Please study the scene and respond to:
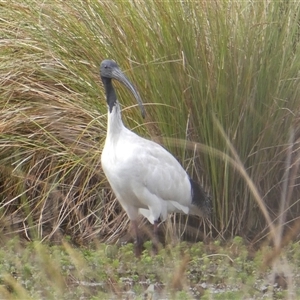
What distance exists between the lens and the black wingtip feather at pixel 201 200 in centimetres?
579

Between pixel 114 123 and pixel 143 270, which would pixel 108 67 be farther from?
pixel 143 270

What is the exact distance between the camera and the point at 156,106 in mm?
5914

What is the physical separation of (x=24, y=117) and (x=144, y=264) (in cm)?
155

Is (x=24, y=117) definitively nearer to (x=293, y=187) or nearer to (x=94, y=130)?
(x=94, y=130)

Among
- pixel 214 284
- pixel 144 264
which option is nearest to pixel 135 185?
pixel 144 264

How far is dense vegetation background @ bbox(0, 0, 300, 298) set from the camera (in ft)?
18.9

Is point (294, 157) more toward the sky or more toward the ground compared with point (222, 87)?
more toward the ground

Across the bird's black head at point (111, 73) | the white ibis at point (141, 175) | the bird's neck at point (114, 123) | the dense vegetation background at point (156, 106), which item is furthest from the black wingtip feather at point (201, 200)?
the bird's black head at point (111, 73)

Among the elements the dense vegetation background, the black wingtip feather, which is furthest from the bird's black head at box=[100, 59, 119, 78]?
the black wingtip feather

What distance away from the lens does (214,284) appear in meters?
5.06

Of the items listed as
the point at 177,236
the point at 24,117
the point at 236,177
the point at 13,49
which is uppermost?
the point at 13,49

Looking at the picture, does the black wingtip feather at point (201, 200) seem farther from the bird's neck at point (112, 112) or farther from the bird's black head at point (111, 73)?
the bird's black head at point (111, 73)

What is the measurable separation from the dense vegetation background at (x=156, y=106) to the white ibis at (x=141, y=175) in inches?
7.3

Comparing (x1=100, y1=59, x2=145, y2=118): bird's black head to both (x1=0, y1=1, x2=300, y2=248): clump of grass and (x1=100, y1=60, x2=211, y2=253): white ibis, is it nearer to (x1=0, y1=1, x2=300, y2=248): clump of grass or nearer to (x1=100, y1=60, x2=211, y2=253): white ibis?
(x1=100, y1=60, x2=211, y2=253): white ibis
